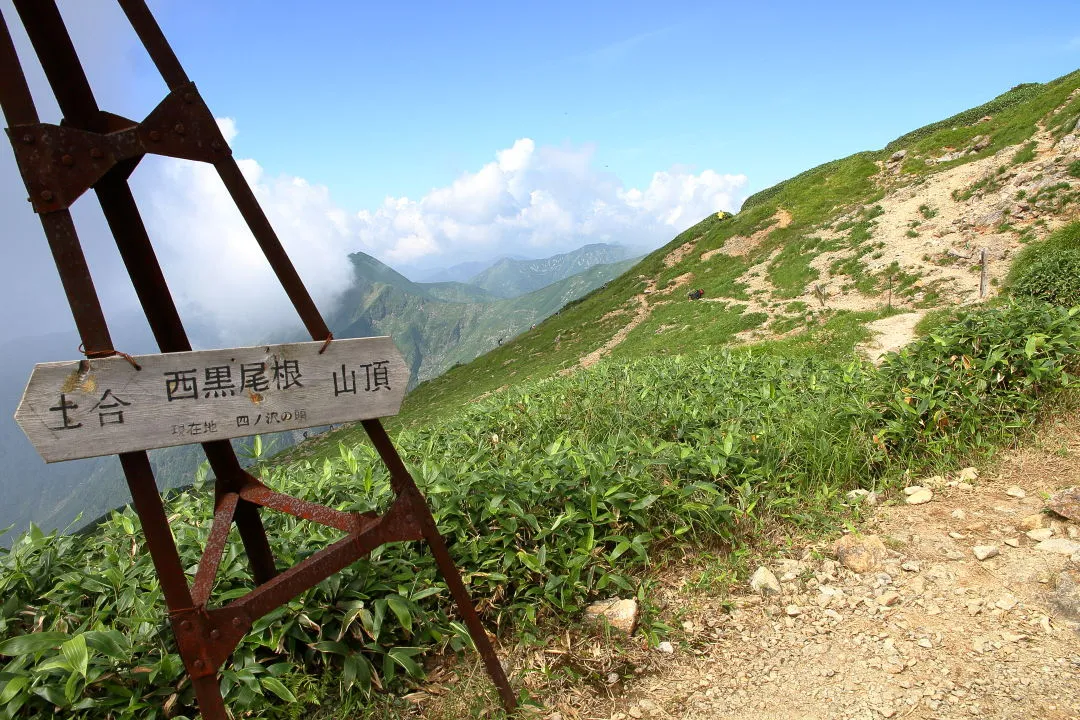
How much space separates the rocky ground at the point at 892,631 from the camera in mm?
2857

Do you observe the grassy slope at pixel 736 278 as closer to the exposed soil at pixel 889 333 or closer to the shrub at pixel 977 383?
the exposed soil at pixel 889 333

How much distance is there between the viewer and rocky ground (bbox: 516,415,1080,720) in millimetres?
2857

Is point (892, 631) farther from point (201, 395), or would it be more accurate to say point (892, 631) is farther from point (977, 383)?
point (201, 395)

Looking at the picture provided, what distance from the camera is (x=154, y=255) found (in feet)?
8.45

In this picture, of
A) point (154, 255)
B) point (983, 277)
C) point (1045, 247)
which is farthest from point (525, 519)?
point (1045, 247)

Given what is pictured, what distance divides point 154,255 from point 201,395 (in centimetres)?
74

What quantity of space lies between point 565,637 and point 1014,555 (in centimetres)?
301

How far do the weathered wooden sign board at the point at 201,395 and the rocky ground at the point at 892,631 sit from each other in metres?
2.01

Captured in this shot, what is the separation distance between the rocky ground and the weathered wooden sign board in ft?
6.59

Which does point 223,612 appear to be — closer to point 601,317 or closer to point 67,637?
point 67,637

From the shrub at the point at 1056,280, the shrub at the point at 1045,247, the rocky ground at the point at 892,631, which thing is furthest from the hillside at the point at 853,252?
the rocky ground at the point at 892,631

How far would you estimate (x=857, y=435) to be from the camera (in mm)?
5250

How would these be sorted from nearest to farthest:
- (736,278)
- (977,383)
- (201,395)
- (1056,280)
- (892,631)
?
1. (201,395)
2. (892,631)
3. (977,383)
4. (1056,280)
5. (736,278)

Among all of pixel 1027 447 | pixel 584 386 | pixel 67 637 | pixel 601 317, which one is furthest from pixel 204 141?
pixel 601 317
